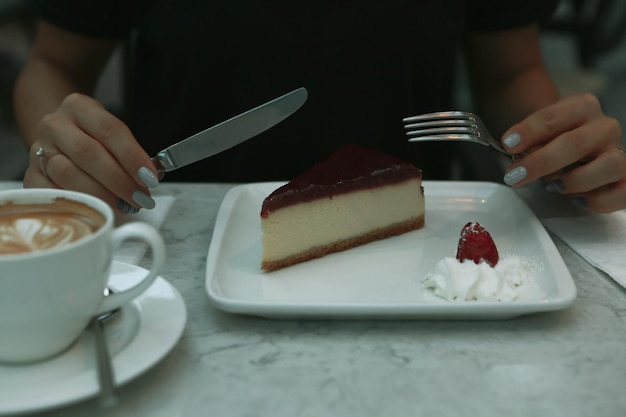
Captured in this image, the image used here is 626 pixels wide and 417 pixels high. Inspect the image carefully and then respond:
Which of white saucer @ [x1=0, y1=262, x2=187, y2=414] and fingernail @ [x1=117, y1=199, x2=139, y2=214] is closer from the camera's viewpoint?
white saucer @ [x1=0, y1=262, x2=187, y2=414]

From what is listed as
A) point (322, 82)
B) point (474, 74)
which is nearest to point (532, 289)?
point (322, 82)

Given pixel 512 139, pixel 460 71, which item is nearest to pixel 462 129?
pixel 512 139

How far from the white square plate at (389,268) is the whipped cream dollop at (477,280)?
0.05 ft

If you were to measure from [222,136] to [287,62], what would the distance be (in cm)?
42

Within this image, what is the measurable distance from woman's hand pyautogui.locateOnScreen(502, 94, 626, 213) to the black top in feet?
1.37

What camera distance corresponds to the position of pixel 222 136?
3.42 feet

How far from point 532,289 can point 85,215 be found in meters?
0.58

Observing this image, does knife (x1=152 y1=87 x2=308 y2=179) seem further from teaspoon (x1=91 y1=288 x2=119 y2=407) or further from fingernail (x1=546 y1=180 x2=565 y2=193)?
fingernail (x1=546 y1=180 x2=565 y2=193)

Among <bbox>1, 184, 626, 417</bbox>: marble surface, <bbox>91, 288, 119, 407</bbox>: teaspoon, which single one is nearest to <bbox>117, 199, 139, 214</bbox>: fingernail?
<bbox>1, 184, 626, 417</bbox>: marble surface

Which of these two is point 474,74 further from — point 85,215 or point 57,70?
point 85,215

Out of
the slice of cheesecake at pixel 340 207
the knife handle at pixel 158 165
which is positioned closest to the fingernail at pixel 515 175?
the slice of cheesecake at pixel 340 207

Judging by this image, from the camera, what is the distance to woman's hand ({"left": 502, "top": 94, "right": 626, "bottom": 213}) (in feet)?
3.56

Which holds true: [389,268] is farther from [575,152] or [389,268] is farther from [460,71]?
[460,71]

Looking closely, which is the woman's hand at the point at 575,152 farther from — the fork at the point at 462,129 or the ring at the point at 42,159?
the ring at the point at 42,159
